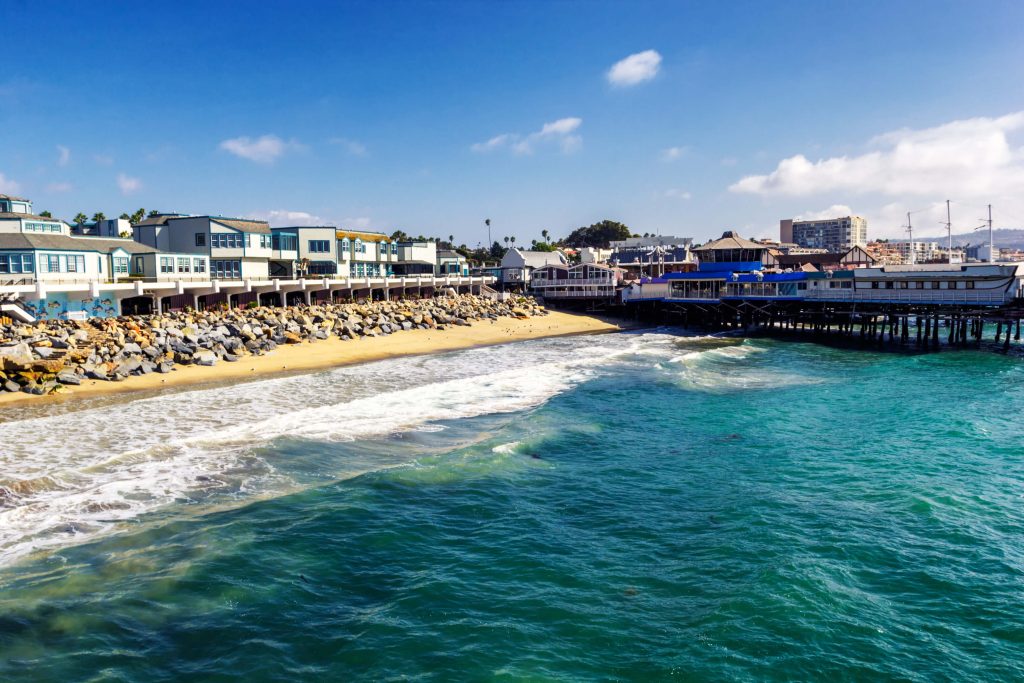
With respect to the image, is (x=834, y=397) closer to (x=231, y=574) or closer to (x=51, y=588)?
(x=231, y=574)

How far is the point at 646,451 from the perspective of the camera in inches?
925

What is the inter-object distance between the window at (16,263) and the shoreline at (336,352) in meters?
14.8

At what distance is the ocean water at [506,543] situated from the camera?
37.6ft

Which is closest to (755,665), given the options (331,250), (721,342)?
(721,342)

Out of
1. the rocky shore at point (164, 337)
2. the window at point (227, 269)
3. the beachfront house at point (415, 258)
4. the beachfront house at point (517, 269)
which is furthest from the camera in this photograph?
the beachfront house at point (517, 269)

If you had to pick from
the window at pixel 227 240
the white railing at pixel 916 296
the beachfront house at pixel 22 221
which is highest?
the beachfront house at pixel 22 221

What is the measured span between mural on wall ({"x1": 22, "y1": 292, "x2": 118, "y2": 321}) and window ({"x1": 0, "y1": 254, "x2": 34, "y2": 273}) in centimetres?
292

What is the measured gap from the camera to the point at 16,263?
41.6 meters

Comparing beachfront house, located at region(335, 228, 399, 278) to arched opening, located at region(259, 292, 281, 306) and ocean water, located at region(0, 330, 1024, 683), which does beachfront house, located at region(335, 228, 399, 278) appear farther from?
ocean water, located at region(0, 330, 1024, 683)

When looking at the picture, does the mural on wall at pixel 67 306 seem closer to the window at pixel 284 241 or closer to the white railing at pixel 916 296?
the window at pixel 284 241

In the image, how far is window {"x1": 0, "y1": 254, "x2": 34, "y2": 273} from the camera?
136 ft

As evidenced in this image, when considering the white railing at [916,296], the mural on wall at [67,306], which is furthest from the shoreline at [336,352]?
the white railing at [916,296]

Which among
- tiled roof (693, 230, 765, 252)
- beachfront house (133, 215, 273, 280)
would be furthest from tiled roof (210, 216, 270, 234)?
tiled roof (693, 230, 765, 252)

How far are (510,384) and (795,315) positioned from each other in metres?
38.1
